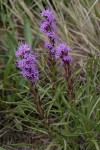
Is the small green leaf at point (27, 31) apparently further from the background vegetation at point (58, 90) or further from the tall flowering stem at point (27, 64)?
the tall flowering stem at point (27, 64)

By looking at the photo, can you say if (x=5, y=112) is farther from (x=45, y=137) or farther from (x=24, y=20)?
(x=24, y=20)

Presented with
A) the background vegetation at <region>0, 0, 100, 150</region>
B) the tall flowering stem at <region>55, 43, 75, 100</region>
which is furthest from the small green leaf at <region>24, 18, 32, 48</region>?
the tall flowering stem at <region>55, 43, 75, 100</region>

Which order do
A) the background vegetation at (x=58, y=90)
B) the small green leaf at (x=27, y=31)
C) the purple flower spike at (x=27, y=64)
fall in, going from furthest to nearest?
the small green leaf at (x=27, y=31) < the background vegetation at (x=58, y=90) < the purple flower spike at (x=27, y=64)

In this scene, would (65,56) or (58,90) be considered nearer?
(65,56)

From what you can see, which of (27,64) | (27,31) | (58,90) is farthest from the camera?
(27,31)

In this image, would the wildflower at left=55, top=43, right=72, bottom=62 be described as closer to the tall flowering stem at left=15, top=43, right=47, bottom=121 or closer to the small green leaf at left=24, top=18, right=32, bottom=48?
the tall flowering stem at left=15, top=43, right=47, bottom=121

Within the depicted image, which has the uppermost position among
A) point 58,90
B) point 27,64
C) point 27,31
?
point 27,31

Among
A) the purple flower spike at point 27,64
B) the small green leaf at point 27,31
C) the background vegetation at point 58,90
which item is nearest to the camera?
the purple flower spike at point 27,64

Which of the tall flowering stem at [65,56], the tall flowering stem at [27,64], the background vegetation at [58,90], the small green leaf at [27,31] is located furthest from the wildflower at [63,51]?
the small green leaf at [27,31]

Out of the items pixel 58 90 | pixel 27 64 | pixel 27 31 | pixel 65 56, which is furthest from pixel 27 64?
pixel 27 31

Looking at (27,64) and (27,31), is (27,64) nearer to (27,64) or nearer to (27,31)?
(27,64)
